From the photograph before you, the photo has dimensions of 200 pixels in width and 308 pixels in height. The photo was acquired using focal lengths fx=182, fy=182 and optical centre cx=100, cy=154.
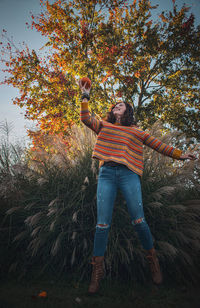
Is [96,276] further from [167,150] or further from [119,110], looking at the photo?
[119,110]

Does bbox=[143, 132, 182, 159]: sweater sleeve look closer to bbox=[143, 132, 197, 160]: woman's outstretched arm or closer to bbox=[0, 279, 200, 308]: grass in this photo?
bbox=[143, 132, 197, 160]: woman's outstretched arm

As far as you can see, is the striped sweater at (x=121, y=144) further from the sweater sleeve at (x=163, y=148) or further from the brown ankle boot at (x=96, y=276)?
the brown ankle boot at (x=96, y=276)

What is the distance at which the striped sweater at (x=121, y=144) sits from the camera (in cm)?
199

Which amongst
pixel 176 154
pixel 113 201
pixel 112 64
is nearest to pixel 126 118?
pixel 176 154

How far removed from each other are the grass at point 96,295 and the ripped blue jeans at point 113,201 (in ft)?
1.19

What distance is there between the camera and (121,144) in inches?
81.5

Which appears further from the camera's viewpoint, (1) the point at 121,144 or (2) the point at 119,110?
(2) the point at 119,110

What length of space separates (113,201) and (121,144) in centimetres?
64

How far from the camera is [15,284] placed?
1.80 m

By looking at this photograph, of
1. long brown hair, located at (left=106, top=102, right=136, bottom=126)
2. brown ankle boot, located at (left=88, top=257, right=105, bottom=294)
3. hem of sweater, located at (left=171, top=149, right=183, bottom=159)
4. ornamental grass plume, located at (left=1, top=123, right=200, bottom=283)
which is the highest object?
long brown hair, located at (left=106, top=102, right=136, bottom=126)

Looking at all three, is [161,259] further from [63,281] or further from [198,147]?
[198,147]

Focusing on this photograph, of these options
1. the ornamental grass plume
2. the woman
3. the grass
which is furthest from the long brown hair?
the grass

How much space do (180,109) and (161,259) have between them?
28.3ft

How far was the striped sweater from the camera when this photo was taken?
199 centimetres
